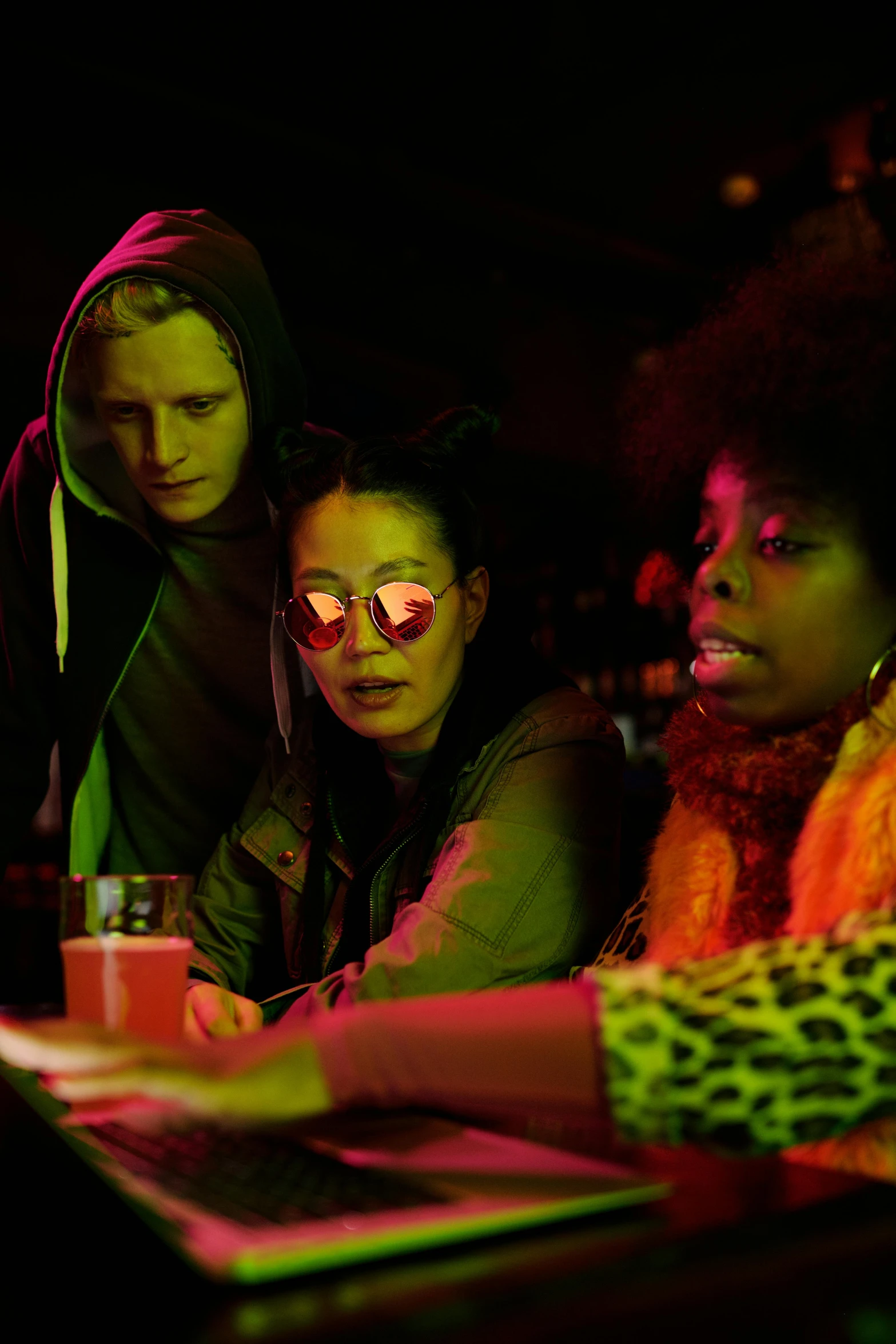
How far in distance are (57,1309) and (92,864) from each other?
157 centimetres

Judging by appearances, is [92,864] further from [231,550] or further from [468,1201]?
[468,1201]

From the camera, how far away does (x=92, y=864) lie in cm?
207

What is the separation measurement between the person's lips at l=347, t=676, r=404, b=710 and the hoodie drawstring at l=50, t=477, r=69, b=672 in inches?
30.7

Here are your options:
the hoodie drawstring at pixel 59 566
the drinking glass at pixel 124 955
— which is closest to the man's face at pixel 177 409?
the hoodie drawstring at pixel 59 566

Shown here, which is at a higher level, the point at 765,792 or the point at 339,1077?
the point at 765,792

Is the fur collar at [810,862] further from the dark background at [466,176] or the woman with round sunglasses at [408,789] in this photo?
the dark background at [466,176]

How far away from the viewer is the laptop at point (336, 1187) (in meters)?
0.60

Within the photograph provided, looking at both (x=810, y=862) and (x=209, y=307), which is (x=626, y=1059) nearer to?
(x=810, y=862)

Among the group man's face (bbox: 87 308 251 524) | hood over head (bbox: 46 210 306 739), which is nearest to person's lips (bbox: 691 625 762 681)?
hood over head (bbox: 46 210 306 739)

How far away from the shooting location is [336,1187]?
0.70 metres

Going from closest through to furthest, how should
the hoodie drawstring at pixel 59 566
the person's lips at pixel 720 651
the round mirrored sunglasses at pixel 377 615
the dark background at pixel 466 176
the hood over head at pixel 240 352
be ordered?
the person's lips at pixel 720 651, the round mirrored sunglasses at pixel 377 615, the hood over head at pixel 240 352, the hoodie drawstring at pixel 59 566, the dark background at pixel 466 176

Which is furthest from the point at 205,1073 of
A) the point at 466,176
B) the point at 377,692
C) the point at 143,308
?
the point at 466,176

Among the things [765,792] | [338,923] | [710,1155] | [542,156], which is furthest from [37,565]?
[542,156]

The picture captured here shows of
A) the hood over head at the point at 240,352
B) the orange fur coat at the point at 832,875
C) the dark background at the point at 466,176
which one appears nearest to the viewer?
the orange fur coat at the point at 832,875
